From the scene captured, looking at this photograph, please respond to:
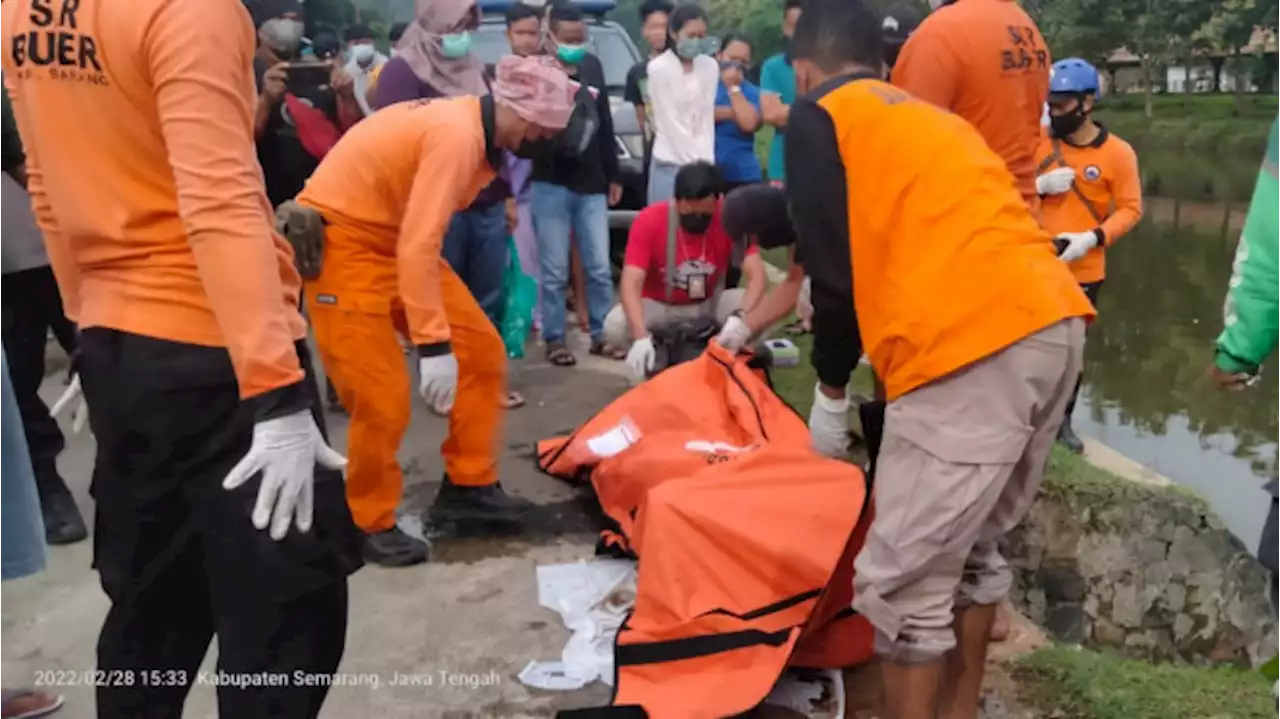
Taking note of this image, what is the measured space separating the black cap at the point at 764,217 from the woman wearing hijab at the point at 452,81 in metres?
2.21

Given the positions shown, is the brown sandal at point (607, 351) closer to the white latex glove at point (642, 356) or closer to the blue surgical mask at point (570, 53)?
the white latex glove at point (642, 356)

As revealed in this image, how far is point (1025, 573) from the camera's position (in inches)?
174

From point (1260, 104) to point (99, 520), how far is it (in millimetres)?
38783

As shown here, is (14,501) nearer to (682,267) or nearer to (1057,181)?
(682,267)

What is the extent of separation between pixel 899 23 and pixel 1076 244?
4.18 feet

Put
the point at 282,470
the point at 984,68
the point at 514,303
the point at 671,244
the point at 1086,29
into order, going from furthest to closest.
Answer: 1. the point at 1086,29
2. the point at 514,303
3. the point at 671,244
4. the point at 984,68
5. the point at 282,470

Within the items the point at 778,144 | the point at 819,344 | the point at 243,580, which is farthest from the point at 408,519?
the point at 778,144

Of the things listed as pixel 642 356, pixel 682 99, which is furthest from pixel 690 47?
pixel 642 356

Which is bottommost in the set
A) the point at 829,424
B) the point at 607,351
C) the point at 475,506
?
the point at 607,351

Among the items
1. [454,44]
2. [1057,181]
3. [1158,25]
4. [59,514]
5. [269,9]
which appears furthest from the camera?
[1158,25]

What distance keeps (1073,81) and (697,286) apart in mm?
1843

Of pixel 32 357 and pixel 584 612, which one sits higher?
pixel 32 357

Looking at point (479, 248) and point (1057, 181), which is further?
point (479, 248)

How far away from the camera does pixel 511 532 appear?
3.98 meters
